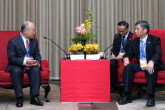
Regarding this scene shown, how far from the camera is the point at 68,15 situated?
6.37m

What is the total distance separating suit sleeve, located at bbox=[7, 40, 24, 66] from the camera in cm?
404

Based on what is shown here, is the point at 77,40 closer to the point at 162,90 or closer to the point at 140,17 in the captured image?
the point at 162,90

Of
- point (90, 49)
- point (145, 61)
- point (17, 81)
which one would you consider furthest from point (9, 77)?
point (145, 61)

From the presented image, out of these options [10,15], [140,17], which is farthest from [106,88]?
[10,15]

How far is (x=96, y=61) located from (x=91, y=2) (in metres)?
2.65

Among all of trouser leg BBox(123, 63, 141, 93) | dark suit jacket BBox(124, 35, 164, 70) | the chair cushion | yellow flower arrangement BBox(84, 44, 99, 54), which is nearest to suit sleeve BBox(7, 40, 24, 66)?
the chair cushion

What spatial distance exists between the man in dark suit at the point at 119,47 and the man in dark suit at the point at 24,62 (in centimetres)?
125

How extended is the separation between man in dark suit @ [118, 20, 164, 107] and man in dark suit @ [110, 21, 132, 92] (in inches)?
17.9

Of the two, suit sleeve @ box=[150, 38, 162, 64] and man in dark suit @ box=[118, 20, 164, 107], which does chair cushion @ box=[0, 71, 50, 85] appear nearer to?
man in dark suit @ box=[118, 20, 164, 107]

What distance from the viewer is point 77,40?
4.32 m

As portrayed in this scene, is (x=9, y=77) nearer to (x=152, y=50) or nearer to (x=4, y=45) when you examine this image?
(x=4, y=45)

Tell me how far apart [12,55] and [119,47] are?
183cm

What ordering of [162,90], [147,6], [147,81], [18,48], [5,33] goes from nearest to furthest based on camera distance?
[147,81] → [18,48] → [5,33] → [162,90] → [147,6]

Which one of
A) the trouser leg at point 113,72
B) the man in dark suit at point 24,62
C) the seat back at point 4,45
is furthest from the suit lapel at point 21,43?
the trouser leg at point 113,72
